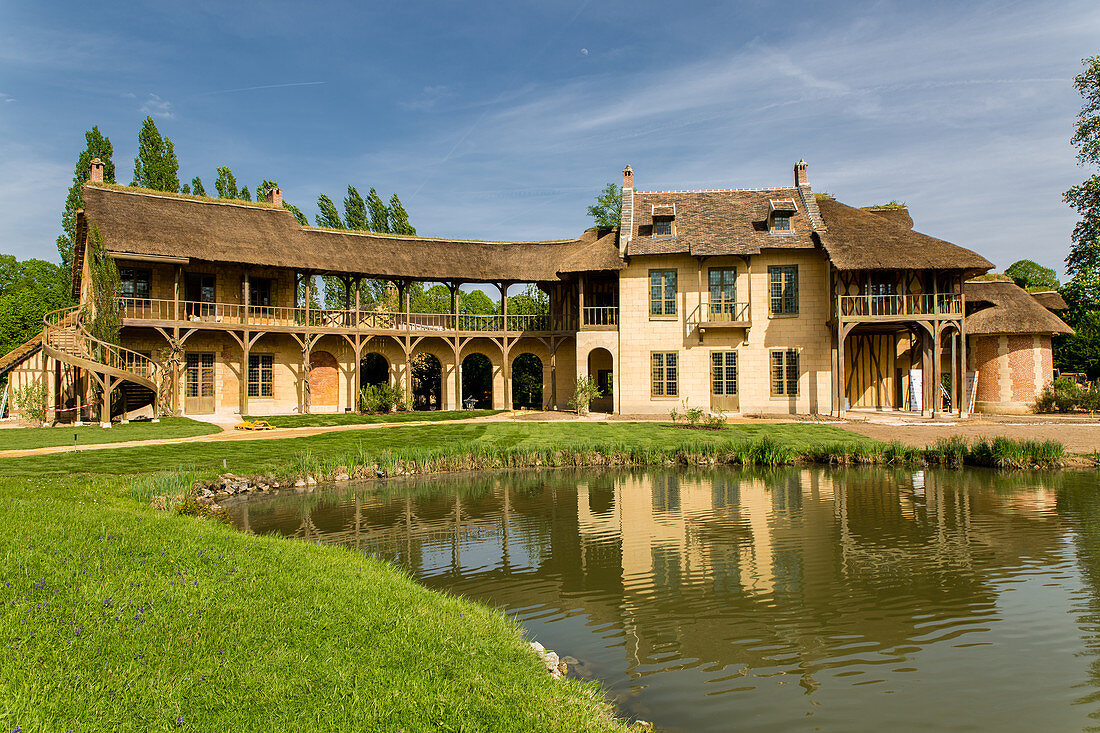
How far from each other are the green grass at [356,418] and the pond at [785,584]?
33.5 ft

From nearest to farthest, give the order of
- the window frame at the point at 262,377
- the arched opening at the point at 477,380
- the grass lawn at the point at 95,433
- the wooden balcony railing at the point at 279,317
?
1. the grass lawn at the point at 95,433
2. the wooden balcony railing at the point at 279,317
3. the window frame at the point at 262,377
4. the arched opening at the point at 477,380

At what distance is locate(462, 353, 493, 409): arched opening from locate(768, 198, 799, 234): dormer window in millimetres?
15392

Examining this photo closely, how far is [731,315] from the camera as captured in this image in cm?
2820

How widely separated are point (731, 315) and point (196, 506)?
22.1 metres

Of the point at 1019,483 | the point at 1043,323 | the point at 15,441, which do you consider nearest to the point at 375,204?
the point at 15,441

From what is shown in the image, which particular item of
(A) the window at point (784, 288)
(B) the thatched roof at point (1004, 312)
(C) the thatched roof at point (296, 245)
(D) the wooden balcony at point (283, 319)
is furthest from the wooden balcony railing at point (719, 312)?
(B) the thatched roof at point (1004, 312)

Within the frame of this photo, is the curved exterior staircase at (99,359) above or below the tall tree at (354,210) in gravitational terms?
below

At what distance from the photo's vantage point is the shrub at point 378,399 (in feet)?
93.6

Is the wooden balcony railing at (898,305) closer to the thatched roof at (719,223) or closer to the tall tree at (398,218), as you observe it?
the thatched roof at (719,223)

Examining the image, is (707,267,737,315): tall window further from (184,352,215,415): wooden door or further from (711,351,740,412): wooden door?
(184,352,215,415): wooden door

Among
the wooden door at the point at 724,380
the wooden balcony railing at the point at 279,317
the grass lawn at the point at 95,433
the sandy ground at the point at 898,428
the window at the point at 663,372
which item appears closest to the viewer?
the grass lawn at the point at 95,433

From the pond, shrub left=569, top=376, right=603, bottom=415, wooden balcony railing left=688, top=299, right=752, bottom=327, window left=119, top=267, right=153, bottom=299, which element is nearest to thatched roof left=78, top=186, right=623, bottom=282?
window left=119, top=267, right=153, bottom=299

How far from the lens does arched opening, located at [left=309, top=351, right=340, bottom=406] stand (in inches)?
1155

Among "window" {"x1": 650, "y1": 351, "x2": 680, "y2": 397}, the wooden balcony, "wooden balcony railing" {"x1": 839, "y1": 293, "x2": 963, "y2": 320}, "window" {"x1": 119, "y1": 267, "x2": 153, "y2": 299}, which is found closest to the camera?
the wooden balcony
